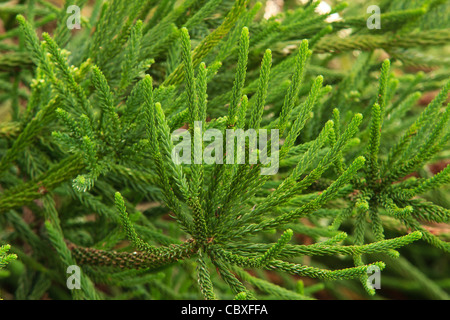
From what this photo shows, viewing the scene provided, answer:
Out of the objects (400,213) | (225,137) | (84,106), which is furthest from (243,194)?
(84,106)

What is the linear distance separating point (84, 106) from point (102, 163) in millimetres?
162

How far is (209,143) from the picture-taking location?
1087 mm

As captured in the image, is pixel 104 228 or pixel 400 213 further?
pixel 104 228

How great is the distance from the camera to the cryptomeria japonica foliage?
2.86 ft

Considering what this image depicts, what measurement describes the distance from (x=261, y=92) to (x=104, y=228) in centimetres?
101

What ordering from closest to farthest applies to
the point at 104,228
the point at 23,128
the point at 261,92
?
the point at 261,92 < the point at 23,128 < the point at 104,228

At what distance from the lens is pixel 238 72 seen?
85 cm

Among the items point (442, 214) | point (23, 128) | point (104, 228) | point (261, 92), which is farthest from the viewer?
point (104, 228)

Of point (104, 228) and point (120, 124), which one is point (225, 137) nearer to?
point (120, 124)

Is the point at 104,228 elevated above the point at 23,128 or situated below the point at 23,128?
below

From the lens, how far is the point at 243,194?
0.93 m

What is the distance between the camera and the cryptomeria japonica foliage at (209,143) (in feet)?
2.86
